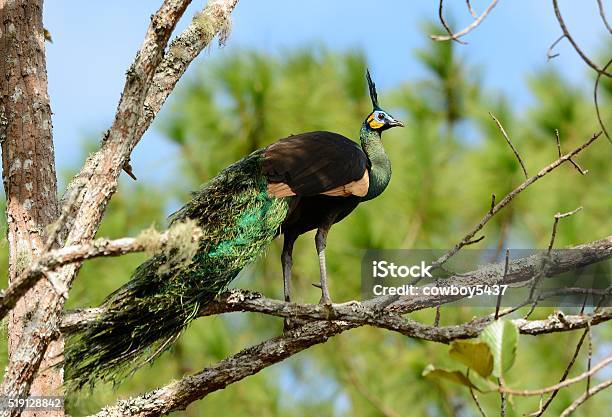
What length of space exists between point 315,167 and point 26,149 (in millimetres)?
1211

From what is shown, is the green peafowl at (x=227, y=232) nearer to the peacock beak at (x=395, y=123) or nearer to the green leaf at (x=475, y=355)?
the peacock beak at (x=395, y=123)

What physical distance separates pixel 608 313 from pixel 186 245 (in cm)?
154

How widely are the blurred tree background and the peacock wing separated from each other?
10.3 feet

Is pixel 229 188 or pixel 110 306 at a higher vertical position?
pixel 229 188

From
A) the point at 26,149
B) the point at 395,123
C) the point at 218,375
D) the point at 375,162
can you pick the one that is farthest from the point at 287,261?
the point at 26,149

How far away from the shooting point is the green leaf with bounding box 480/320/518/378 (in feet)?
6.44

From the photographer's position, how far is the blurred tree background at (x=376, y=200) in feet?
27.1

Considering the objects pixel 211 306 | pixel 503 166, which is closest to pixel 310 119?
pixel 503 166

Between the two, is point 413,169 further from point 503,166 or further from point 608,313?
point 608,313

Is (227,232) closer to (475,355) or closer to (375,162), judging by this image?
(375,162)

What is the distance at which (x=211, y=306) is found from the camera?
12.1 feet

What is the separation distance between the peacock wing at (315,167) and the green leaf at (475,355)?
2.03 metres

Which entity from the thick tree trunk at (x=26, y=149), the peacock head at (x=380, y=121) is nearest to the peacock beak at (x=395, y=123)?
the peacock head at (x=380, y=121)

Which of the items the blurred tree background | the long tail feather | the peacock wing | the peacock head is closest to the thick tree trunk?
the long tail feather
